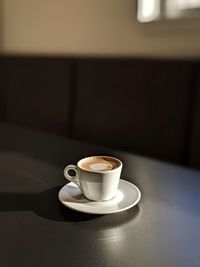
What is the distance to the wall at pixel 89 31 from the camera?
1.49 m

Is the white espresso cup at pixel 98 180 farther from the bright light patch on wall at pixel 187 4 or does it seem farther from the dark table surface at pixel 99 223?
the bright light patch on wall at pixel 187 4

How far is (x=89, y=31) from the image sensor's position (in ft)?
5.74

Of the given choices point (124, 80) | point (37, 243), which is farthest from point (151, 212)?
point (124, 80)

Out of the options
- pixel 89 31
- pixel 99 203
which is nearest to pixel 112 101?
pixel 89 31

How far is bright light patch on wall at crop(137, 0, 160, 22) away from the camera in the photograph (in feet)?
5.07

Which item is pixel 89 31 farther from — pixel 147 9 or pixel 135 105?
pixel 135 105

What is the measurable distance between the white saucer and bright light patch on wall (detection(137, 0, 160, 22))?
1034 mm

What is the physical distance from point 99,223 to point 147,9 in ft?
3.97

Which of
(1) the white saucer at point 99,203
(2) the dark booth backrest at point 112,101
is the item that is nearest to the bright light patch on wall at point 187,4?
(2) the dark booth backrest at point 112,101

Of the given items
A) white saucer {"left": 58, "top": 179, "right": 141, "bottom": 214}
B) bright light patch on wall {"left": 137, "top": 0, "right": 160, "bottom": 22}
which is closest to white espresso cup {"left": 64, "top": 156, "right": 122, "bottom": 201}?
white saucer {"left": 58, "top": 179, "right": 141, "bottom": 214}

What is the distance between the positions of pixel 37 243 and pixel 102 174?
163mm

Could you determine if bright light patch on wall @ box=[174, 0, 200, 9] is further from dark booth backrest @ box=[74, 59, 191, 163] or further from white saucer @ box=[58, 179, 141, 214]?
white saucer @ box=[58, 179, 141, 214]

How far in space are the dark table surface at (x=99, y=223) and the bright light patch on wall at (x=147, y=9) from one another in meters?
0.87

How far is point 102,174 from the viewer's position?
628 millimetres
